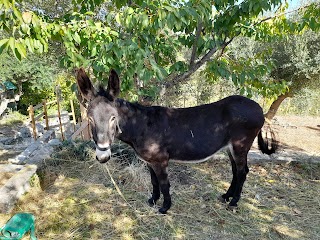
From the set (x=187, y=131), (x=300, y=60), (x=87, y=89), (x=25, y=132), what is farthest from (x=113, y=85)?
(x=25, y=132)

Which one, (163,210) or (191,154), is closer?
(191,154)

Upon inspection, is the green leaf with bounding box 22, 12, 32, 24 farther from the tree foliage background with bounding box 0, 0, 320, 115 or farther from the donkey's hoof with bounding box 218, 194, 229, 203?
the donkey's hoof with bounding box 218, 194, 229, 203

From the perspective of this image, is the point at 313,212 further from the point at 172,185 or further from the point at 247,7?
the point at 247,7

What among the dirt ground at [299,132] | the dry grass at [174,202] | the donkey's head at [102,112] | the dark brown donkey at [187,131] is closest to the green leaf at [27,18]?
the donkey's head at [102,112]

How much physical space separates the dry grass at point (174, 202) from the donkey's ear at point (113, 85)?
1.61 m

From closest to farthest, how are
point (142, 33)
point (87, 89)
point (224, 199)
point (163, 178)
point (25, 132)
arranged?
point (87, 89)
point (142, 33)
point (163, 178)
point (224, 199)
point (25, 132)

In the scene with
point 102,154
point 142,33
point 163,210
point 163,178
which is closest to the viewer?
point 102,154

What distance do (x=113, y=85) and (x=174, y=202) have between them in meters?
1.92

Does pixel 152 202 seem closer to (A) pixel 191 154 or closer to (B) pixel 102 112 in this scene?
(A) pixel 191 154

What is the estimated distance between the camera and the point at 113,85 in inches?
98.5

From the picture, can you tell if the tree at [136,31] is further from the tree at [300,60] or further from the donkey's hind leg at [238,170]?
the tree at [300,60]

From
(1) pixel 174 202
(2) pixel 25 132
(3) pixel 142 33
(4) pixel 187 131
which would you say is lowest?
(2) pixel 25 132

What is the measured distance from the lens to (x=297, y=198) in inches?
145

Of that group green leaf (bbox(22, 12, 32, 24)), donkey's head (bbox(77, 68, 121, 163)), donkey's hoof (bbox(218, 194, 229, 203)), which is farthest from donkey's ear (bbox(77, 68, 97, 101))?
donkey's hoof (bbox(218, 194, 229, 203))
